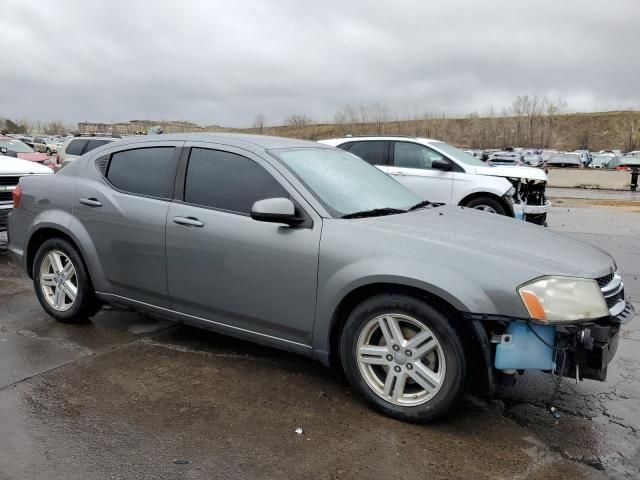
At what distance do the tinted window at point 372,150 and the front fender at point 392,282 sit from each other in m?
7.17

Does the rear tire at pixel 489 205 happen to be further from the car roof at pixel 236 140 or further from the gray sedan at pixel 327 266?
the car roof at pixel 236 140

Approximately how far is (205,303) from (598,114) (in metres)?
133

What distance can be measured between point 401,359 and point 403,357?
19 mm

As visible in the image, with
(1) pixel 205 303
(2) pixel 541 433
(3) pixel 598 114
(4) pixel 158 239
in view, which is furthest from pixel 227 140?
(3) pixel 598 114

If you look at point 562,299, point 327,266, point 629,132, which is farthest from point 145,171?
point 629,132

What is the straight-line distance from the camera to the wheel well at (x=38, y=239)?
4777mm

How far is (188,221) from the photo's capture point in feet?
12.9

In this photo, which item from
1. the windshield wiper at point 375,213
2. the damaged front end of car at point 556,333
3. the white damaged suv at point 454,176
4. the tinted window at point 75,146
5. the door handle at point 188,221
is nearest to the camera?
the damaged front end of car at point 556,333

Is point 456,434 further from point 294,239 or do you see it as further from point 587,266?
point 294,239

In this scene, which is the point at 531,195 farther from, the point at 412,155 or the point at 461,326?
the point at 461,326

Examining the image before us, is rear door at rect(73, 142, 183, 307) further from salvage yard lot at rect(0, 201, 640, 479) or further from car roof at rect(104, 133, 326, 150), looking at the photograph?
salvage yard lot at rect(0, 201, 640, 479)

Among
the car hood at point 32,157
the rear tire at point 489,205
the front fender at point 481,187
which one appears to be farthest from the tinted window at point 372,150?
the car hood at point 32,157

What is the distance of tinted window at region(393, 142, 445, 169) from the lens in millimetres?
10078

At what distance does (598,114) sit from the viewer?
392 ft
